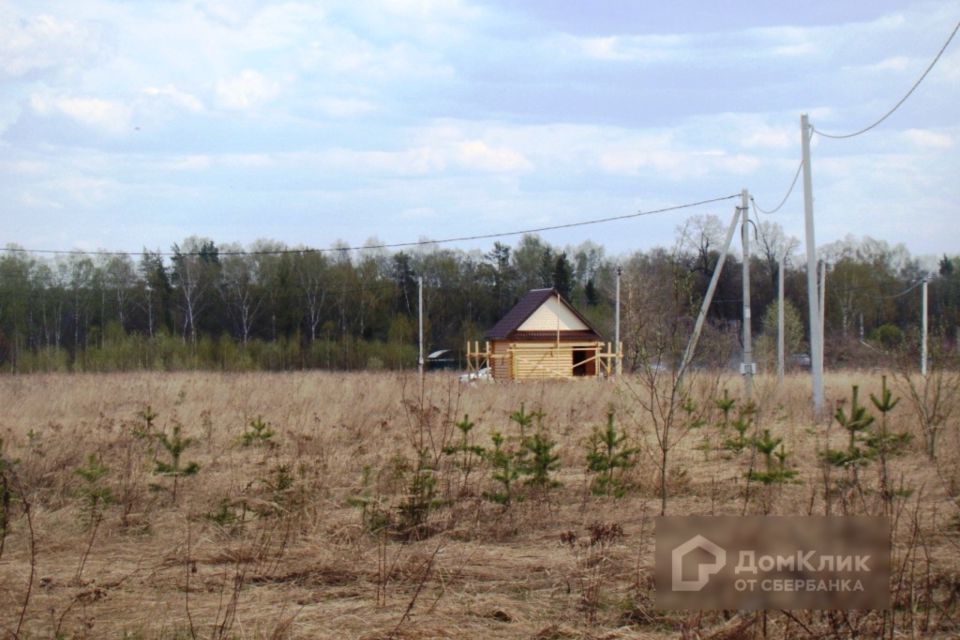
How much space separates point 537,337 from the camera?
33625mm

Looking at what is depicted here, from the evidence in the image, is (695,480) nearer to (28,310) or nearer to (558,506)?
(558,506)

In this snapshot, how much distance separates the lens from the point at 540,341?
110ft

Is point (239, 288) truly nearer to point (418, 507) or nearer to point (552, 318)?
point (552, 318)

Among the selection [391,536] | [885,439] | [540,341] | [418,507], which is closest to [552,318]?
[540,341]

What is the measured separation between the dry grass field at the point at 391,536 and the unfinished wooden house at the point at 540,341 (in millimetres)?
18977

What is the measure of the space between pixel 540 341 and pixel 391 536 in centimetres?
2663

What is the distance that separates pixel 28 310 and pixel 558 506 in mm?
46402

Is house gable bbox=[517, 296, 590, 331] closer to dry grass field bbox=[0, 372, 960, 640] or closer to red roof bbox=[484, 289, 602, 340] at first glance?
red roof bbox=[484, 289, 602, 340]

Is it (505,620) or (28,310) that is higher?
(28,310)

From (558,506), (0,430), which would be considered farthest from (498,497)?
(0,430)

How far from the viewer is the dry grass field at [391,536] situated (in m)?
4.75

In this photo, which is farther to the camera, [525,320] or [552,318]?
[552,318]

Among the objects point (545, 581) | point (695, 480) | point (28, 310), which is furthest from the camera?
point (28, 310)

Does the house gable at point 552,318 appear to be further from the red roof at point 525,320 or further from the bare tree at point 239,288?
the bare tree at point 239,288
